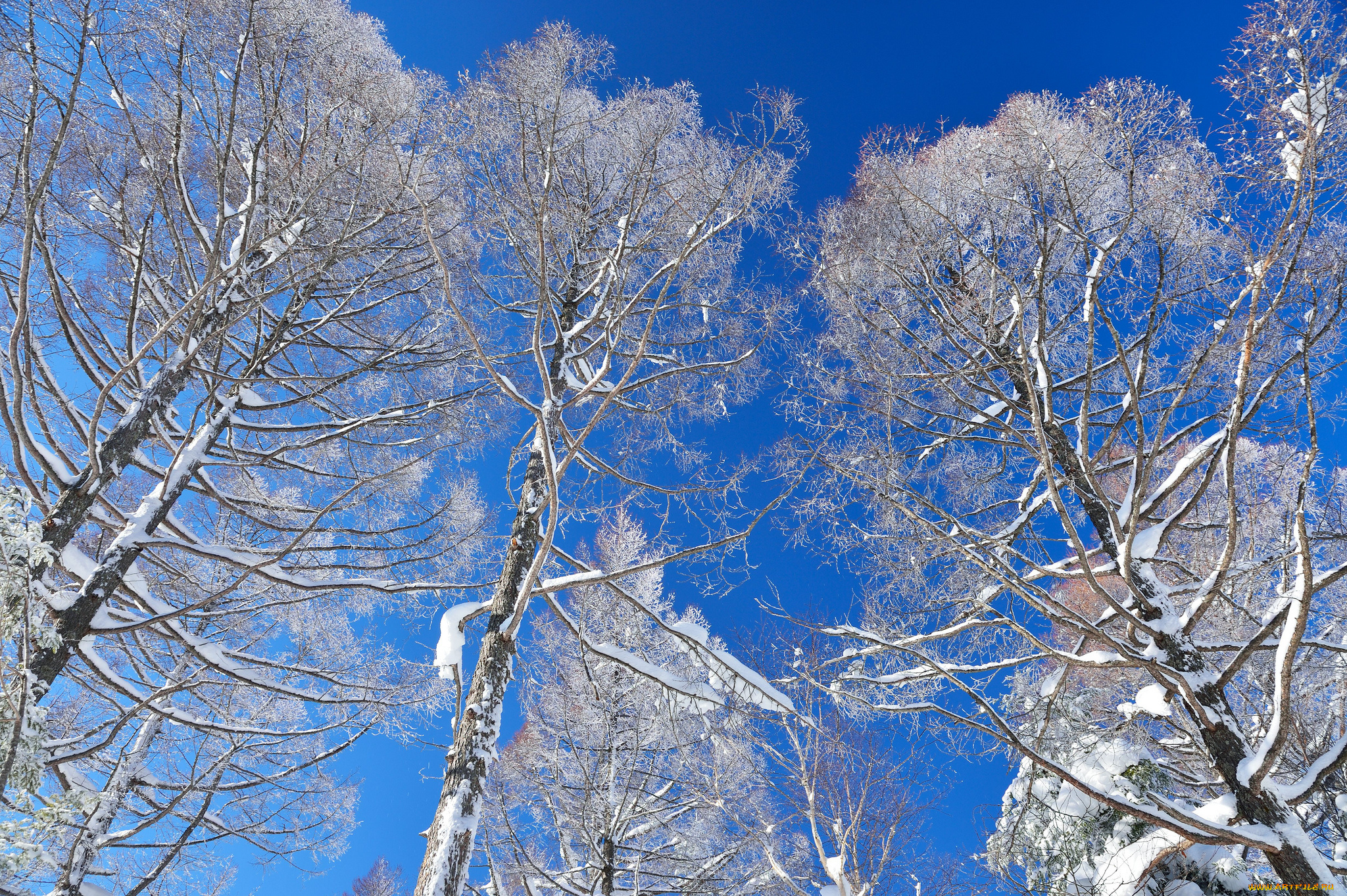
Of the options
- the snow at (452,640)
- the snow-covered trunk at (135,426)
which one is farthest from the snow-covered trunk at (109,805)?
the snow at (452,640)

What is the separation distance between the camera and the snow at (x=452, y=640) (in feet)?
10.6

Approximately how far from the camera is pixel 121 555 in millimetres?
3564

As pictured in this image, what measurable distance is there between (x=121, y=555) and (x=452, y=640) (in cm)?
198

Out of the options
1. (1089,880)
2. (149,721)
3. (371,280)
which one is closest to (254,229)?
(371,280)

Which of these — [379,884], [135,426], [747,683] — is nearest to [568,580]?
[747,683]

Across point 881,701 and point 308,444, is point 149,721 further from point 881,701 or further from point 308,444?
point 881,701

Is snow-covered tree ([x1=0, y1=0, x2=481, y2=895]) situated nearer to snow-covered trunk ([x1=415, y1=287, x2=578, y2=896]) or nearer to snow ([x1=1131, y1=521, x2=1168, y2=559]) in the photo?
snow-covered trunk ([x1=415, y1=287, x2=578, y2=896])

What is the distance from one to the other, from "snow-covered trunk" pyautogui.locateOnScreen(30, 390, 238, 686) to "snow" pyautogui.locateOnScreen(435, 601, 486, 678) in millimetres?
1650

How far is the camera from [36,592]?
9.78ft

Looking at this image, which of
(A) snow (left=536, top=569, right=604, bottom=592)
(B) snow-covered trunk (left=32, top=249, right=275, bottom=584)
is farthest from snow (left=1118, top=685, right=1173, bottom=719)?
(B) snow-covered trunk (left=32, top=249, right=275, bottom=584)

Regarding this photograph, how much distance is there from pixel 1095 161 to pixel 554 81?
4063 millimetres

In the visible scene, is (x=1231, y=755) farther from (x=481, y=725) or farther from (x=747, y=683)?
(x=481, y=725)

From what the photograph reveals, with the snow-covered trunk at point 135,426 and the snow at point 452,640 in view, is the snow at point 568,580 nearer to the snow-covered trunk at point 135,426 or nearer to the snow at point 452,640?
the snow at point 452,640

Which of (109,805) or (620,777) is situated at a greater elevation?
(620,777)
